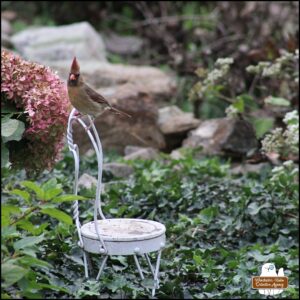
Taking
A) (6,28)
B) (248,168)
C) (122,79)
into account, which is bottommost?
(248,168)

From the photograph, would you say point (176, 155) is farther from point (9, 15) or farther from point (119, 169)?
point (9, 15)

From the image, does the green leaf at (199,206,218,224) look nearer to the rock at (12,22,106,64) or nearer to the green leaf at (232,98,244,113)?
the green leaf at (232,98,244,113)

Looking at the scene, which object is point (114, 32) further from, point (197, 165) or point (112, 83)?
point (197, 165)

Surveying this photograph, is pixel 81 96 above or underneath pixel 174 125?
above

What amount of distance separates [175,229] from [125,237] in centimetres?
120

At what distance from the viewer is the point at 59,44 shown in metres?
8.63

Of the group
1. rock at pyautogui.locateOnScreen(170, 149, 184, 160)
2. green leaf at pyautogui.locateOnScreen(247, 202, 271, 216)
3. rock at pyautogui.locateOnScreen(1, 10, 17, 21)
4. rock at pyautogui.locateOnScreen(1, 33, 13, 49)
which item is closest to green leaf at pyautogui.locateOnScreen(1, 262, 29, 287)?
green leaf at pyautogui.locateOnScreen(247, 202, 271, 216)

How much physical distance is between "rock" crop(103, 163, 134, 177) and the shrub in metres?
2.31

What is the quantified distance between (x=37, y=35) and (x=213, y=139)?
126 inches

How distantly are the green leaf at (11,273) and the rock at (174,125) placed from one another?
15.4 feet

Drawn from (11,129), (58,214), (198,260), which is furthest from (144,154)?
(58,214)

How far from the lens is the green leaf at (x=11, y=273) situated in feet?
7.46

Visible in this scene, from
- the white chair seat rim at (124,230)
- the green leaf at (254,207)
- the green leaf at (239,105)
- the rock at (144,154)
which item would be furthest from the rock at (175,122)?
the white chair seat rim at (124,230)

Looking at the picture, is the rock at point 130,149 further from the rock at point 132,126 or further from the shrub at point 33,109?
the shrub at point 33,109
